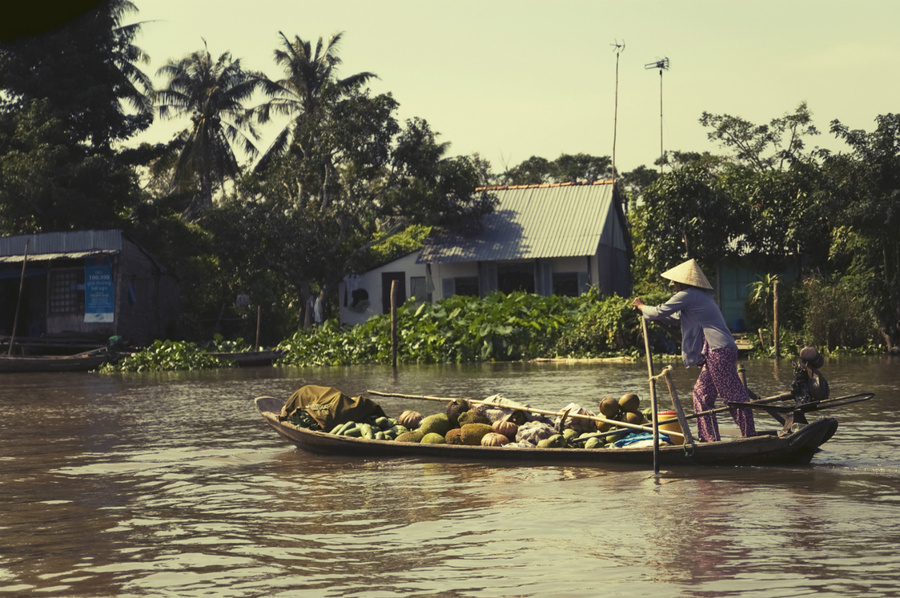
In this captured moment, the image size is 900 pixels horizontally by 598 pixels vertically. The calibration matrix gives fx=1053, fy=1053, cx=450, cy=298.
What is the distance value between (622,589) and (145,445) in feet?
26.0

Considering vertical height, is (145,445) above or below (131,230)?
below

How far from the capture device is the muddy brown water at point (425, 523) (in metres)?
5.55

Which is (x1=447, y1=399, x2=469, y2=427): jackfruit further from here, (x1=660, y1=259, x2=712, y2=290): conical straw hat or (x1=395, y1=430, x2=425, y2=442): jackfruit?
(x1=660, y1=259, x2=712, y2=290): conical straw hat

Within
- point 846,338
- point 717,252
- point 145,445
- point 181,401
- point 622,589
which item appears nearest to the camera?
point 622,589

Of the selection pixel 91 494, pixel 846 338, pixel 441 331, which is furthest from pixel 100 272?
pixel 91 494

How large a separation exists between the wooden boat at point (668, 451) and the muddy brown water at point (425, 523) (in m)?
0.11

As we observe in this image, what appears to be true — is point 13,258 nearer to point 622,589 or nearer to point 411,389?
point 411,389

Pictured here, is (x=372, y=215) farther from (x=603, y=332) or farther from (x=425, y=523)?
(x=425, y=523)

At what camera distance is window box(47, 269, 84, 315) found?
94.5 feet

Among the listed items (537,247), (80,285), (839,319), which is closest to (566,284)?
(537,247)

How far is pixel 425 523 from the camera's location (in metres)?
7.14

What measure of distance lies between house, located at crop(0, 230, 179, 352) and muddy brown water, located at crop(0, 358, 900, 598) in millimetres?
16291

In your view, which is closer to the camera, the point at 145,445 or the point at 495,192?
the point at 145,445

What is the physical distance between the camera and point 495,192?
3347cm
